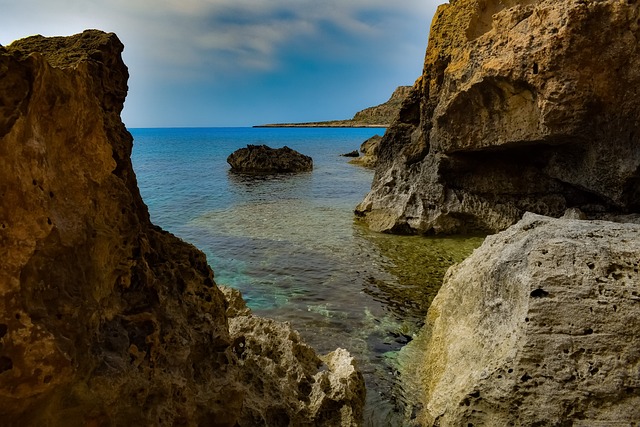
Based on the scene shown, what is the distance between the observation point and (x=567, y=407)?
4.14 metres

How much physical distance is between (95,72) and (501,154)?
13374mm

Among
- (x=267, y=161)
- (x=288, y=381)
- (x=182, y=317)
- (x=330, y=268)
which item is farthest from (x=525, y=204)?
(x=267, y=161)

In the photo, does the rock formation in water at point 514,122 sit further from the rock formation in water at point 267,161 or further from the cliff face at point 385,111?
the cliff face at point 385,111

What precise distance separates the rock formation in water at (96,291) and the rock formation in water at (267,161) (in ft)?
117

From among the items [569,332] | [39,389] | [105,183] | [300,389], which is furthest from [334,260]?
[39,389]

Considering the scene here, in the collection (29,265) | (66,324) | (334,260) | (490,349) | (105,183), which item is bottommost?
(334,260)

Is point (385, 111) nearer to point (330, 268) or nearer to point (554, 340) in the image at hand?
point (330, 268)

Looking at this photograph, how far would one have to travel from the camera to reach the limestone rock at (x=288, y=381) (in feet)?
15.8

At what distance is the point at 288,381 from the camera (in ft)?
17.1

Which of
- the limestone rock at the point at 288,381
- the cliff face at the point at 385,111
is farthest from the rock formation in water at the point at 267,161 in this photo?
the cliff face at the point at 385,111

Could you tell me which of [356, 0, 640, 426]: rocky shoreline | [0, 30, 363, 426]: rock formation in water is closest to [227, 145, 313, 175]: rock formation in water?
[356, 0, 640, 426]: rocky shoreline

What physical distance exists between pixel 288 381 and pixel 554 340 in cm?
288

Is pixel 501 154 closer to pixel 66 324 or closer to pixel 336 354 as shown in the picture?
pixel 336 354

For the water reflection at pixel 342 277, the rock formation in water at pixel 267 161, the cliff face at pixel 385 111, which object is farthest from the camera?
the cliff face at pixel 385 111
